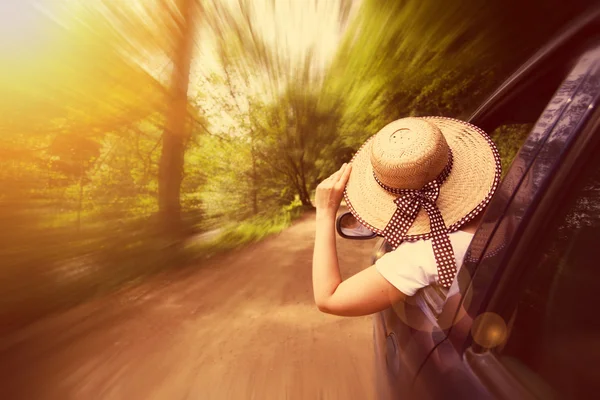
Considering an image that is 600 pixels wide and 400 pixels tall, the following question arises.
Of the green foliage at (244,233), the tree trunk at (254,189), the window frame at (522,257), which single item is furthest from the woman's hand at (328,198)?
the tree trunk at (254,189)

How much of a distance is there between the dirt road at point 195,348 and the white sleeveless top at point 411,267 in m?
1.90

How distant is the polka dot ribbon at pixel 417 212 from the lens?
1.33 m

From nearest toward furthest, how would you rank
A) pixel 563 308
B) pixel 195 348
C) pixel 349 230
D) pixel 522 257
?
pixel 522 257
pixel 563 308
pixel 349 230
pixel 195 348

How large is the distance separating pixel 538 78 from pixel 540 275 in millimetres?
717

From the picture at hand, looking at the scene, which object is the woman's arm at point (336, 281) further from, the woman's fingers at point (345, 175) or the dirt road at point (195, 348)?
the dirt road at point (195, 348)

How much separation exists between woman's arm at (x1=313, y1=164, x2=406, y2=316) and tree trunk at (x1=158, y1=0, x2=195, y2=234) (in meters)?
7.75

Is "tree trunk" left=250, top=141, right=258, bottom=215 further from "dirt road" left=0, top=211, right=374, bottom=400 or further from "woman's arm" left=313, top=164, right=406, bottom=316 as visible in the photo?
"woman's arm" left=313, top=164, right=406, bottom=316

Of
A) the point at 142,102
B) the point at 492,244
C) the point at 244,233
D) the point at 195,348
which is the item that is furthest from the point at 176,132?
the point at 492,244

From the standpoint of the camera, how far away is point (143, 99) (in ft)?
28.3

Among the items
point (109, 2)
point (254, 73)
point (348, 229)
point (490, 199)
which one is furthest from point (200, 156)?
point (490, 199)

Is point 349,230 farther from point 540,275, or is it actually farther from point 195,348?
point 195,348

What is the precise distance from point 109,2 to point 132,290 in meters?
4.75

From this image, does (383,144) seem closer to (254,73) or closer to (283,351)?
(283,351)

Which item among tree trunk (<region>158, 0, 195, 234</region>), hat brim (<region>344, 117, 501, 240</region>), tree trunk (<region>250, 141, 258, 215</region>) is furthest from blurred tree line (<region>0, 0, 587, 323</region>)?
tree trunk (<region>250, 141, 258, 215</region>)
